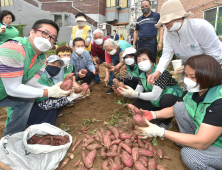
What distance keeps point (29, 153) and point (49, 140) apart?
24 cm

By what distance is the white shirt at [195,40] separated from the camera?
1909mm

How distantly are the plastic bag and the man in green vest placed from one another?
354mm

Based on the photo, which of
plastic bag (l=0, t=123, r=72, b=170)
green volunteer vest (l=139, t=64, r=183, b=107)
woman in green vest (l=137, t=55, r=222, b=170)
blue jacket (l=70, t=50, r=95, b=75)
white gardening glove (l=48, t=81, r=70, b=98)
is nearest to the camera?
woman in green vest (l=137, t=55, r=222, b=170)

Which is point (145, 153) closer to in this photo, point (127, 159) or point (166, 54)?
point (127, 159)

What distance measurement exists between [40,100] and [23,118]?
37 centimetres

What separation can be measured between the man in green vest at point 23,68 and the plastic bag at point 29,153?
0.35 meters

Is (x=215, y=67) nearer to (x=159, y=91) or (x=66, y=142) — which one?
(x=159, y=91)

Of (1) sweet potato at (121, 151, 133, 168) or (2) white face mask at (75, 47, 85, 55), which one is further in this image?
(2) white face mask at (75, 47, 85, 55)

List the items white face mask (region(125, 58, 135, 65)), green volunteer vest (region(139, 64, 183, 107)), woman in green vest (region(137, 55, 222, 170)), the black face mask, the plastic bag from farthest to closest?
white face mask (region(125, 58, 135, 65)) < the black face mask < green volunteer vest (region(139, 64, 183, 107)) < the plastic bag < woman in green vest (region(137, 55, 222, 170))

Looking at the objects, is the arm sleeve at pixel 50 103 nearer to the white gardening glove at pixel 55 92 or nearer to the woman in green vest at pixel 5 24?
the white gardening glove at pixel 55 92

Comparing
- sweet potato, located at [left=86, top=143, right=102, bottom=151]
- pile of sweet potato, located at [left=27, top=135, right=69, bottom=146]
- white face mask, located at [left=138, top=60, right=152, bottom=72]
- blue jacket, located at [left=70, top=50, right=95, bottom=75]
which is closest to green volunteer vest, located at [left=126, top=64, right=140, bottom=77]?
white face mask, located at [left=138, top=60, right=152, bottom=72]

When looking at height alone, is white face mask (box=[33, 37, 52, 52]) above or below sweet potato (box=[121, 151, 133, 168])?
above

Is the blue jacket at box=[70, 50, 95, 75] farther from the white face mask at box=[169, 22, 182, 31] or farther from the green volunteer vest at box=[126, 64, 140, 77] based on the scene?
the white face mask at box=[169, 22, 182, 31]

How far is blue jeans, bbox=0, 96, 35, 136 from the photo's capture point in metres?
1.91
